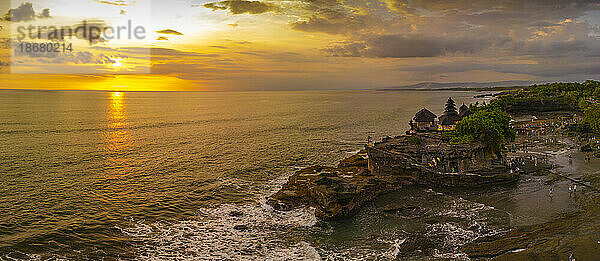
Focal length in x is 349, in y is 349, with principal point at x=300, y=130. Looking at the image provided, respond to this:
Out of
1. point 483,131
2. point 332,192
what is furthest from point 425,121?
point 332,192

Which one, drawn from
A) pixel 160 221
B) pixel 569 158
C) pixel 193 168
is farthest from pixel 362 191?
pixel 569 158

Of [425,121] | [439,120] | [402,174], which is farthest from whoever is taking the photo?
[439,120]

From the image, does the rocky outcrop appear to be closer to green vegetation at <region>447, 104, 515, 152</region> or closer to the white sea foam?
the white sea foam

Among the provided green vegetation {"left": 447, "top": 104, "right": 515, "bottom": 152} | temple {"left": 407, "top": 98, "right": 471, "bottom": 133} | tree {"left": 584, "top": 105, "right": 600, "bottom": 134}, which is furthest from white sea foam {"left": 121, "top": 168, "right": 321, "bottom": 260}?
tree {"left": 584, "top": 105, "right": 600, "bottom": 134}

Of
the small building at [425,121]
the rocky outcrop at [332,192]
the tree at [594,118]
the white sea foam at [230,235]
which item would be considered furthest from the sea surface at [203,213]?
the tree at [594,118]

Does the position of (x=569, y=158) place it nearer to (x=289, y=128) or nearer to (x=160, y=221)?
(x=160, y=221)

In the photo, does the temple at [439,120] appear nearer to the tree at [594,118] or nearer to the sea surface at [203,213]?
the sea surface at [203,213]

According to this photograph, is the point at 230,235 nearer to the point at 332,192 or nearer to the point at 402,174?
the point at 332,192

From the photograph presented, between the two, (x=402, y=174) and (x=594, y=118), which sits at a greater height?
(x=594, y=118)
